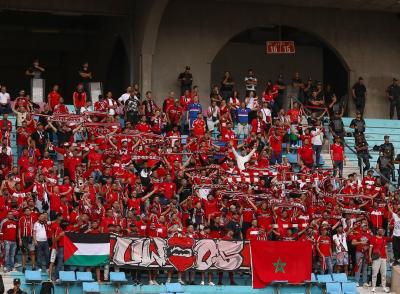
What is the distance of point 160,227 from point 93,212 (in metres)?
1.57

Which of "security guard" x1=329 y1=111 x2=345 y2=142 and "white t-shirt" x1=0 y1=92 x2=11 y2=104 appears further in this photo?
"security guard" x1=329 y1=111 x2=345 y2=142

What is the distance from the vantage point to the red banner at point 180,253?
25047 mm

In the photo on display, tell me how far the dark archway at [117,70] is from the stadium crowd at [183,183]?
28.4 ft

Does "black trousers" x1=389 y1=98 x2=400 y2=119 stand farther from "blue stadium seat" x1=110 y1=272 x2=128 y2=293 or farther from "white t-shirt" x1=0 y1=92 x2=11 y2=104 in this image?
"blue stadium seat" x1=110 y1=272 x2=128 y2=293

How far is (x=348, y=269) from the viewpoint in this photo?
27.0 metres

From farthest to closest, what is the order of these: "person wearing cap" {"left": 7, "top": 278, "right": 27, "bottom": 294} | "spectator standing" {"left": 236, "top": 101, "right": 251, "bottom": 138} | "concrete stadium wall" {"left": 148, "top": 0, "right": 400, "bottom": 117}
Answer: "concrete stadium wall" {"left": 148, "top": 0, "right": 400, "bottom": 117}, "spectator standing" {"left": 236, "top": 101, "right": 251, "bottom": 138}, "person wearing cap" {"left": 7, "top": 278, "right": 27, "bottom": 294}

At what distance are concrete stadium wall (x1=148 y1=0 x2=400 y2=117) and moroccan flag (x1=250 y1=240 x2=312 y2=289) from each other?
11711 mm

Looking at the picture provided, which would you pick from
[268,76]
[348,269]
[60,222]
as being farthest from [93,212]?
[268,76]

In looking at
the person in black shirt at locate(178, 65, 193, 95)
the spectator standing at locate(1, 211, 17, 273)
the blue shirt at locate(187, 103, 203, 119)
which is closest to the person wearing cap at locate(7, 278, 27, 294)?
the spectator standing at locate(1, 211, 17, 273)

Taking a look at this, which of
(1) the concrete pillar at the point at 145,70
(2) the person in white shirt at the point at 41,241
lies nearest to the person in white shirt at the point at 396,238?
(2) the person in white shirt at the point at 41,241

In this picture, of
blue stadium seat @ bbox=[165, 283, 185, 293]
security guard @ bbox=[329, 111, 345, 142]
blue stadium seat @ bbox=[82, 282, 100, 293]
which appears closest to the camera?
blue stadium seat @ bbox=[82, 282, 100, 293]

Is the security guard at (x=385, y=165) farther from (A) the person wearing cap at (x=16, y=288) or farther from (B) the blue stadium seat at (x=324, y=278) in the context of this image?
(A) the person wearing cap at (x=16, y=288)

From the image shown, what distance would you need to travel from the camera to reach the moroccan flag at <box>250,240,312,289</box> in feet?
84.5

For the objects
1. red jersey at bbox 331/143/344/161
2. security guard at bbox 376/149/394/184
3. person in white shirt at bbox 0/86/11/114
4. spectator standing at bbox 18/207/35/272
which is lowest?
spectator standing at bbox 18/207/35/272
